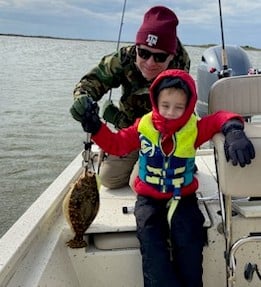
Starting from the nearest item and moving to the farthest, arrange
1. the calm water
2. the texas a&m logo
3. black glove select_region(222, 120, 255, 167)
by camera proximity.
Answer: black glove select_region(222, 120, 255, 167)
the texas a&m logo
the calm water

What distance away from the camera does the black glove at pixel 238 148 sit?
2.03 meters

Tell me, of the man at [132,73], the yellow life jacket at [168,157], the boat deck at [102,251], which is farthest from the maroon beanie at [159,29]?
the boat deck at [102,251]

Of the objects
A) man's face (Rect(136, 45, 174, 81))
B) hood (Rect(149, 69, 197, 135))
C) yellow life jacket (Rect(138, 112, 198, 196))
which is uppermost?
man's face (Rect(136, 45, 174, 81))

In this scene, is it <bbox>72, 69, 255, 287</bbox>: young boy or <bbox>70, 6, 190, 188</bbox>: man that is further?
<bbox>70, 6, 190, 188</bbox>: man

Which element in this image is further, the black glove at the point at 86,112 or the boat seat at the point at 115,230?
the boat seat at the point at 115,230

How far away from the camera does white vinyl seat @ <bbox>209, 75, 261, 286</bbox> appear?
208cm

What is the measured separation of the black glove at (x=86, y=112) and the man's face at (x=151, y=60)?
56cm

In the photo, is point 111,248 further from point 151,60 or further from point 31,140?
point 31,140

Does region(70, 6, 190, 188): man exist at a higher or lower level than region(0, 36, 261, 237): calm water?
higher

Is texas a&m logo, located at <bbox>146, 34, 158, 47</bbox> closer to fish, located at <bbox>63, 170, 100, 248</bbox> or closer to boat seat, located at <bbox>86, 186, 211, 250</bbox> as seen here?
fish, located at <bbox>63, 170, 100, 248</bbox>

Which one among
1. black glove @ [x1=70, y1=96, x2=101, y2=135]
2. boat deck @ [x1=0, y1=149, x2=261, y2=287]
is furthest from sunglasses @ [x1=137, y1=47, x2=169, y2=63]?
boat deck @ [x1=0, y1=149, x2=261, y2=287]

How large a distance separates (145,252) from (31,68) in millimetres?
21708

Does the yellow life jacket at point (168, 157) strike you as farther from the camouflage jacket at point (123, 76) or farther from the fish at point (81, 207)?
the camouflage jacket at point (123, 76)

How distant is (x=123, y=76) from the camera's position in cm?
315
